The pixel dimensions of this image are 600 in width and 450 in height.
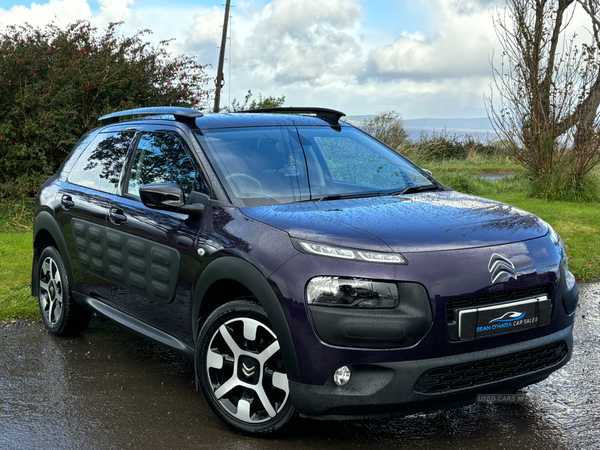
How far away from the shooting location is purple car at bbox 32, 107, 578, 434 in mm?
3014

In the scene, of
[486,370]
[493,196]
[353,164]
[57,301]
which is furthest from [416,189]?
[493,196]

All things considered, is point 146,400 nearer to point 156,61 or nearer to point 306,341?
point 306,341

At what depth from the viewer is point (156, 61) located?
14.9 meters

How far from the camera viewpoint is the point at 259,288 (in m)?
3.24

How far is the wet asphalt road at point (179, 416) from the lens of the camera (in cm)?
346

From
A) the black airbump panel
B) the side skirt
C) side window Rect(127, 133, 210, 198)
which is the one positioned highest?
side window Rect(127, 133, 210, 198)

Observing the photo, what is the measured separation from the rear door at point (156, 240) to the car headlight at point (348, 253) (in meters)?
0.85

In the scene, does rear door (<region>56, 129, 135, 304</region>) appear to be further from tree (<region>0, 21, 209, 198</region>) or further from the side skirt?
tree (<region>0, 21, 209, 198</region>)

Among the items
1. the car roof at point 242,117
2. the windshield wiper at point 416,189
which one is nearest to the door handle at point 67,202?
the car roof at point 242,117

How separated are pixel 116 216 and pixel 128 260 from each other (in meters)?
0.34

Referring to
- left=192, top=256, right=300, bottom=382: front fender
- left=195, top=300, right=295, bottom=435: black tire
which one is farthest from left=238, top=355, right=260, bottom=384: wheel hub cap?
left=192, top=256, right=300, bottom=382: front fender

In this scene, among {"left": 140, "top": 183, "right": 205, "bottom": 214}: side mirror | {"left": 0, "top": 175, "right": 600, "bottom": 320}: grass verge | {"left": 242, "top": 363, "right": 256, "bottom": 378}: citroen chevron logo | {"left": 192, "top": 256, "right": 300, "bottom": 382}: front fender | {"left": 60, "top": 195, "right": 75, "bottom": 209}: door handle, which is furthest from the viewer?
{"left": 0, "top": 175, "right": 600, "bottom": 320}: grass verge

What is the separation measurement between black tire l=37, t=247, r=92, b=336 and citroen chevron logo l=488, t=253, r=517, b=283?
348 cm

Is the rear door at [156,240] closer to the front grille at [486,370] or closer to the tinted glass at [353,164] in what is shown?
the tinted glass at [353,164]
